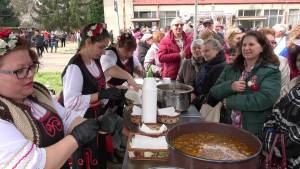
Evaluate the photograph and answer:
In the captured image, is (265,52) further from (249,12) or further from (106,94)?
(249,12)

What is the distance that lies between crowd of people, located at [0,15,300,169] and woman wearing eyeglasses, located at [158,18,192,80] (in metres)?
0.02

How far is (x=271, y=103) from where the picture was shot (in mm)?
2111

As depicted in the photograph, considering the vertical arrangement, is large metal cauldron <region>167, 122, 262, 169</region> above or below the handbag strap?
above

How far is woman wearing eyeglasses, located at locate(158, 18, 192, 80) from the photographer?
4.25 m

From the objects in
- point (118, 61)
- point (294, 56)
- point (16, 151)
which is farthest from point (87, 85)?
→ point (294, 56)

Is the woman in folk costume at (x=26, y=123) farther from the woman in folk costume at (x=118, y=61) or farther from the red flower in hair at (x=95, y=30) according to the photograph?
the woman in folk costume at (x=118, y=61)

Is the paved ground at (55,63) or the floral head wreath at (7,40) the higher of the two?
the floral head wreath at (7,40)

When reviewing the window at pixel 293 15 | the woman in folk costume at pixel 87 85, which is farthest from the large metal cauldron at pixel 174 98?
the window at pixel 293 15

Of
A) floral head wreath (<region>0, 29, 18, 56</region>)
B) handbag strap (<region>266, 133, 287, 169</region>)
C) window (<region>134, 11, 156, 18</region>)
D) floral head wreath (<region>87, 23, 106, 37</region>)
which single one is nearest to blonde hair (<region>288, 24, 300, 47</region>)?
handbag strap (<region>266, 133, 287, 169</region>)

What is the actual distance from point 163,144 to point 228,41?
9.10 feet

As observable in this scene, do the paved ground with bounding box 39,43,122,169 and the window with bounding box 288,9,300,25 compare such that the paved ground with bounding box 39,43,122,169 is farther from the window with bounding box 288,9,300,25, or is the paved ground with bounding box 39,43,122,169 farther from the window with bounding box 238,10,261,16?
the window with bounding box 288,9,300,25

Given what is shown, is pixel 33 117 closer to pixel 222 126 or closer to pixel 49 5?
pixel 222 126

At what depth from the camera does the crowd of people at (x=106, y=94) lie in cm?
122

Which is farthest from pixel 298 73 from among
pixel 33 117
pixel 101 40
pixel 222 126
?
pixel 33 117
